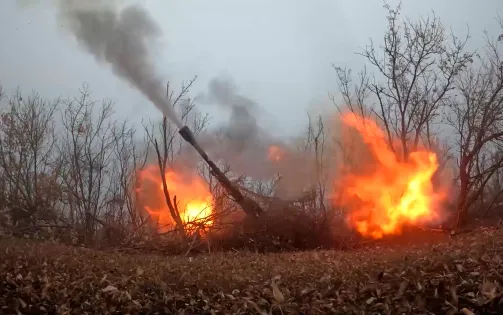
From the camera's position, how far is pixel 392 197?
16.4 metres

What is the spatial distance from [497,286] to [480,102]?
18386mm

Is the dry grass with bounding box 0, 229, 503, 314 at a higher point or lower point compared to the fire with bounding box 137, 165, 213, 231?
lower

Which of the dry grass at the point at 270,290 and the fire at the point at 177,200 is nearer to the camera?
the dry grass at the point at 270,290

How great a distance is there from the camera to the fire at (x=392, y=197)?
1616 centimetres

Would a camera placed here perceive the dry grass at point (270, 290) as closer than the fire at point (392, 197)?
Yes

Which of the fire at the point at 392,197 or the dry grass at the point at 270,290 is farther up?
the fire at the point at 392,197

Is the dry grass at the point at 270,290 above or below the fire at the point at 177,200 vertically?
below

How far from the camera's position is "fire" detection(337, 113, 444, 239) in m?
16.2

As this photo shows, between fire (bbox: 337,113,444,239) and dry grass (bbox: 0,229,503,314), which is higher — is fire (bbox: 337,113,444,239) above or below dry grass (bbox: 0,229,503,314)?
above

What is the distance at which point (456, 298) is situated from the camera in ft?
15.2

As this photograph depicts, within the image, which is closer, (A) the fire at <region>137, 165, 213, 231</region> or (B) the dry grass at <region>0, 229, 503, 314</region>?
(B) the dry grass at <region>0, 229, 503, 314</region>

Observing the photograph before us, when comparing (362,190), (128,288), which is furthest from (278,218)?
(128,288)

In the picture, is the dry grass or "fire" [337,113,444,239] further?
"fire" [337,113,444,239]

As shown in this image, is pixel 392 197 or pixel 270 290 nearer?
pixel 270 290
